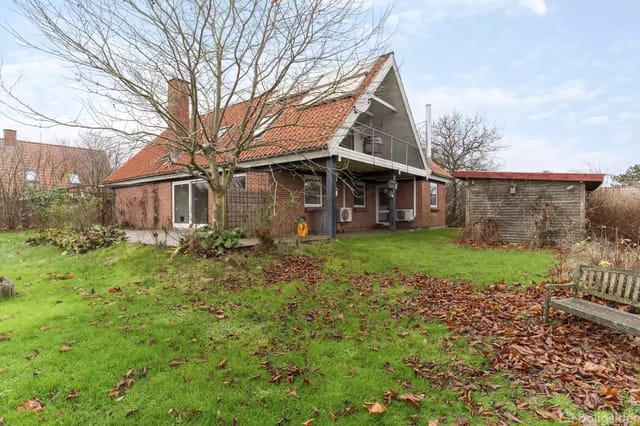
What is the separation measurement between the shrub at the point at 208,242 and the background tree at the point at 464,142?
21318 millimetres

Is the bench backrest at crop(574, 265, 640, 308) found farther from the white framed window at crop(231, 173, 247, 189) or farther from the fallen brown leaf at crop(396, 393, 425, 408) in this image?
the white framed window at crop(231, 173, 247, 189)

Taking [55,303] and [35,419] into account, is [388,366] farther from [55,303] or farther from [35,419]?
[55,303]

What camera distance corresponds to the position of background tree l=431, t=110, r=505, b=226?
25.9 meters

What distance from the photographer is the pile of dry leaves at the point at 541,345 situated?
3.02 metres

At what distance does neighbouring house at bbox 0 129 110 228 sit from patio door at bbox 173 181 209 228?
7.74 m

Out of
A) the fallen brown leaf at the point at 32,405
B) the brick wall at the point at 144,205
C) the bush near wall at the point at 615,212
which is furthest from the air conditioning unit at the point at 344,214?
the fallen brown leaf at the point at 32,405

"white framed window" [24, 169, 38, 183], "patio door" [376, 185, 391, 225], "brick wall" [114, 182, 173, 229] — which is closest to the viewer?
"brick wall" [114, 182, 173, 229]

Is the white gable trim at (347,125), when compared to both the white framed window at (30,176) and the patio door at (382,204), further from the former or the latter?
the white framed window at (30,176)

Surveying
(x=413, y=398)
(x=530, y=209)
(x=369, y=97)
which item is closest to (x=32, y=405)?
(x=413, y=398)

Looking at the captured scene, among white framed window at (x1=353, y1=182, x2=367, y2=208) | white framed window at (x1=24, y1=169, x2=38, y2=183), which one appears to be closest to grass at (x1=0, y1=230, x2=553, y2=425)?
white framed window at (x1=353, y1=182, x2=367, y2=208)

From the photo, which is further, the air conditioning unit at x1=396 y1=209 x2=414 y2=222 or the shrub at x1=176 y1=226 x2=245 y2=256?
the air conditioning unit at x1=396 y1=209 x2=414 y2=222

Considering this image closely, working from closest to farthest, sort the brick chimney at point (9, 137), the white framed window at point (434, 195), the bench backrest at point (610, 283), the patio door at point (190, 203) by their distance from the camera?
the bench backrest at point (610, 283)
the patio door at point (190, 203)
the white framed window at point (434, 195)
the brick chimney at point (9, 137)

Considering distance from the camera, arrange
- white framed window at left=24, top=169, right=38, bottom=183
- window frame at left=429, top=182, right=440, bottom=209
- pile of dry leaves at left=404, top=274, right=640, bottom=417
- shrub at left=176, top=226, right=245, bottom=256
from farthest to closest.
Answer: window frame at left=429, top=182, right=440, bottom=209, white framed window at left=24, top=169, right=38, bottom=183, shrub at left=176, top=226, right=245, bottom=256, pile of dry leaves at left=404, top=274, right=640, bottom=417

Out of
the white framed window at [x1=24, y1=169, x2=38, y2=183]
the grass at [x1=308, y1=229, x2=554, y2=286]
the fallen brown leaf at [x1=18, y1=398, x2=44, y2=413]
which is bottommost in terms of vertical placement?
the fallen brown leaf at [x1=18, y1=398, x2=44, y2=413]
